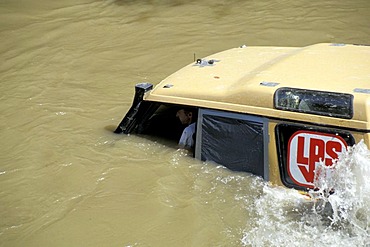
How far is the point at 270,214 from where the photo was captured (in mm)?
4902

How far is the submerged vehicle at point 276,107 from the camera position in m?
4.32

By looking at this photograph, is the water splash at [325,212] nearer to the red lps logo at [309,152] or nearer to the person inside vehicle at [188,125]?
the red lps logo at [309,152]

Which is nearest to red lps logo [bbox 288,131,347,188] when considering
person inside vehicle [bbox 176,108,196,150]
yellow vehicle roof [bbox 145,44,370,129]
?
yellow vehicle roof [bbox 145,44,370,129]

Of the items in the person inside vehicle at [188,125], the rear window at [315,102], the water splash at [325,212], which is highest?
the rear window at [315,102]

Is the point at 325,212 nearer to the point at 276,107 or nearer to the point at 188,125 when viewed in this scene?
the point at 276,107

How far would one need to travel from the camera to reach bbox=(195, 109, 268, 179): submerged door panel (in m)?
4.72

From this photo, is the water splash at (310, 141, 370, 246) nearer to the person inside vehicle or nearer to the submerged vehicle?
the submerged vehicle

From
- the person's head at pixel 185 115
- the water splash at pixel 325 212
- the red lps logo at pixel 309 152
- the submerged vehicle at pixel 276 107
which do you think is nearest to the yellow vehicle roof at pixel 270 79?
the submerged vehicle at pixel 276 107

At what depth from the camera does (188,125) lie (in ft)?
18.3

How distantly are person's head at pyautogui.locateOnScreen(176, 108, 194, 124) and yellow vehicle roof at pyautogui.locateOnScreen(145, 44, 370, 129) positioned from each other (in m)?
0.27

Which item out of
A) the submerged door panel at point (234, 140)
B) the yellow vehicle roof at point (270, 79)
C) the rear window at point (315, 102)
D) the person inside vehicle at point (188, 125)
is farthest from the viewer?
the person inside vehicle at point (188, 125)

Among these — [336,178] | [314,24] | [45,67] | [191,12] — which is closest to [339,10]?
[314,24]

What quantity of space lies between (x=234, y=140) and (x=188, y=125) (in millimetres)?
782

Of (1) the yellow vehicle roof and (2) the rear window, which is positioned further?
(1) the yellow vehicle roof
